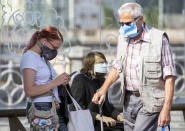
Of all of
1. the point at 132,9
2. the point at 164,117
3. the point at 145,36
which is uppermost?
the point at 132,9

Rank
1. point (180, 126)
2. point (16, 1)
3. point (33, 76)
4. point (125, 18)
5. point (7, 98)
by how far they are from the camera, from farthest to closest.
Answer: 1. point (7, 98)
2. point (16, 1)
3. point (180, 126)
4. point (125, 18)
5. point (33, 76)

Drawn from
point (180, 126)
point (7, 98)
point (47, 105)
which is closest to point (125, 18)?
point (47, 105)

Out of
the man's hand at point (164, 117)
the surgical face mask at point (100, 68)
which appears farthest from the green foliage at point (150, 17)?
the man's hand at point (164, 117)

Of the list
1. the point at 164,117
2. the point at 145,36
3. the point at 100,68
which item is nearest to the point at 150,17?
the point at 100,68

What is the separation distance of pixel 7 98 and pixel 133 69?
792 cm

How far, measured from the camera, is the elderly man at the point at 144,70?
3.91 meters

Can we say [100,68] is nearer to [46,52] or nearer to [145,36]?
[145,36]

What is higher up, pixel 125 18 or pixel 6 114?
pixel 125 18

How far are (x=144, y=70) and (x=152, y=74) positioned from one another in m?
0.07

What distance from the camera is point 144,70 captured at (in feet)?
13.0

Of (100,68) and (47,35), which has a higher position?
(47,35)

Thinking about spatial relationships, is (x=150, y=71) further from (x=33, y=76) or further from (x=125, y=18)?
(x=33, y=76)

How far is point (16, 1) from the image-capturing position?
7.16m

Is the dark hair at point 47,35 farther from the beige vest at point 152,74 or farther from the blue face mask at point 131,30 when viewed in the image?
the beige vest at point 152,74
